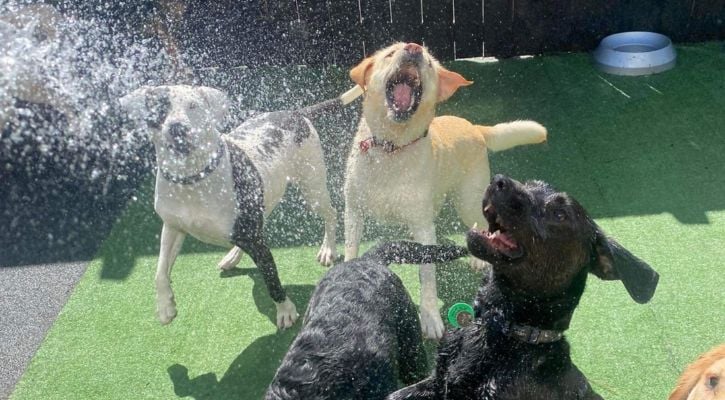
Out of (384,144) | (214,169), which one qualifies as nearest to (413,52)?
(384,144)

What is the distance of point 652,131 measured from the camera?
18.1 ft

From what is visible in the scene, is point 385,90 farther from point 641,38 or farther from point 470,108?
point 641,38

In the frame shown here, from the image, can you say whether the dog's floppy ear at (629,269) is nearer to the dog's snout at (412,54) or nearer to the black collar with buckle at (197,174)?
the dog's snout at (412,54)

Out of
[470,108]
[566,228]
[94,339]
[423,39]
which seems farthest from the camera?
[423,39]

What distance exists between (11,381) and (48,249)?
51.0 inches

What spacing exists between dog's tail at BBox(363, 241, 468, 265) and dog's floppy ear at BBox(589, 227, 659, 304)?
0.74m

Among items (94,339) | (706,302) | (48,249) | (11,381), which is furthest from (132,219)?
(706,302)

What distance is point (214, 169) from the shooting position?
353 cm

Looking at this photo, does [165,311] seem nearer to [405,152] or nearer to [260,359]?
[260,359]

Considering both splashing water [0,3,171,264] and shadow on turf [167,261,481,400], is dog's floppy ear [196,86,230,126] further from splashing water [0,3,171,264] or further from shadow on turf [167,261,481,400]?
splashing water [0,3,171,264]

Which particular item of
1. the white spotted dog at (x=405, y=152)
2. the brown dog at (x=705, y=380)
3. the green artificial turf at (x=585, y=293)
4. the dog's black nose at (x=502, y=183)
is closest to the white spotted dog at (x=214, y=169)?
the green artificial turf at (x=585, y=293)

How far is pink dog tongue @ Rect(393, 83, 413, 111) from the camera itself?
11.7 feet

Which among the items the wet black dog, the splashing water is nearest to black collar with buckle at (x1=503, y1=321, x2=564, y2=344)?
the wet black dog

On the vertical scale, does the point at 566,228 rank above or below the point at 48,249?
above
